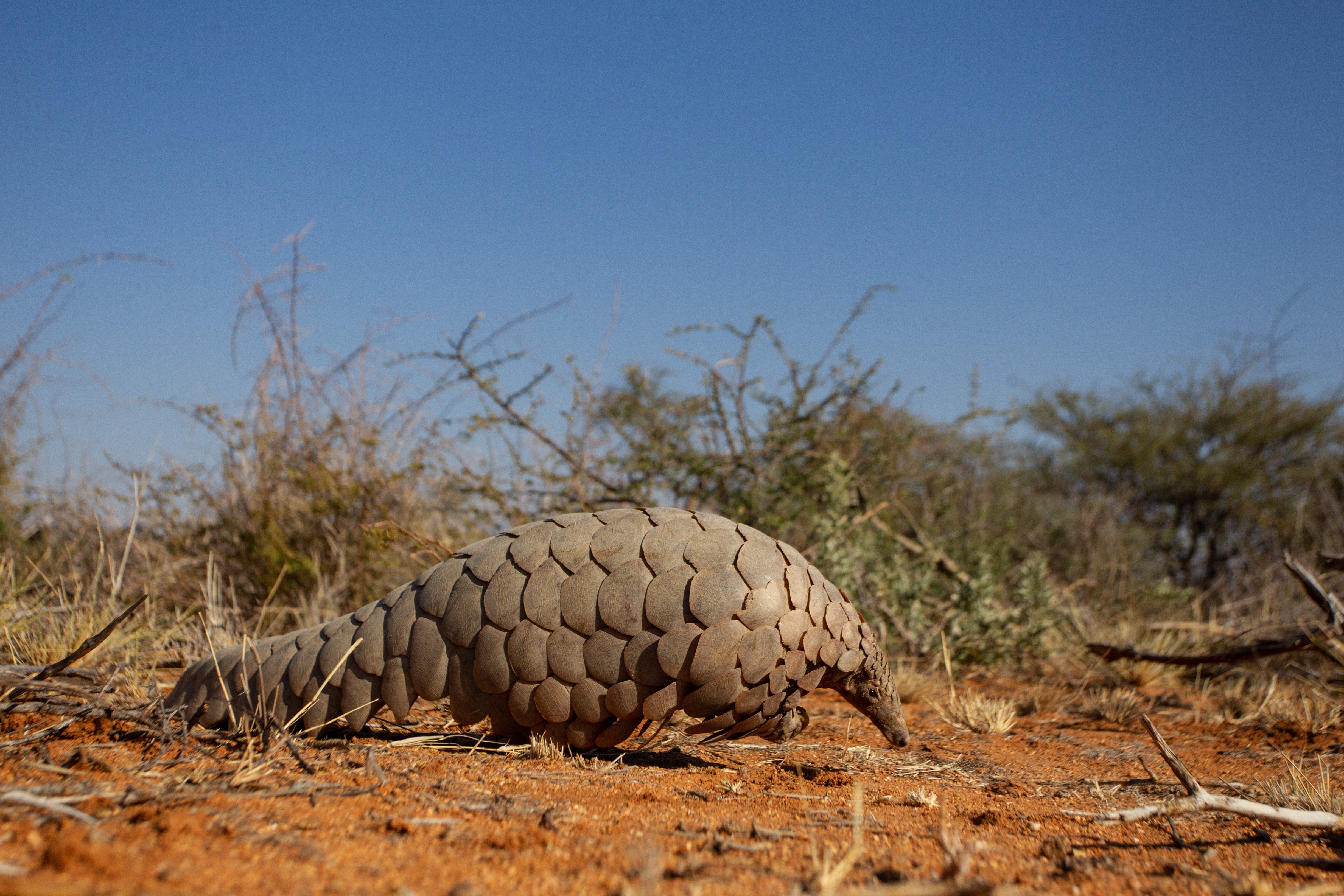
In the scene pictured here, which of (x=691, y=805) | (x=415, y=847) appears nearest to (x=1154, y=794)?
(x=691, y=805)

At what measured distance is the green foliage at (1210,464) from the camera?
1223 centimetres

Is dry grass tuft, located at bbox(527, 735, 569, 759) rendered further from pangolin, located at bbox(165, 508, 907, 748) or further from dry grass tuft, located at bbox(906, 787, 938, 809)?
dry grass tuft, located at bbox(906, 787, 938, 809)

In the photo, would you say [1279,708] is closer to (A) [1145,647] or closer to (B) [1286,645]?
(B) [1286,645]

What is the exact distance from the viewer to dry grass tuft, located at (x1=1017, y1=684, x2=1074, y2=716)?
15.6ft

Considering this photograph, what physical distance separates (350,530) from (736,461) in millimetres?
2844

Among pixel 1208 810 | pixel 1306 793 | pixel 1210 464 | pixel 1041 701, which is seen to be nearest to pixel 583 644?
pixel 1208 810

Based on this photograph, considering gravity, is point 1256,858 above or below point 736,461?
below

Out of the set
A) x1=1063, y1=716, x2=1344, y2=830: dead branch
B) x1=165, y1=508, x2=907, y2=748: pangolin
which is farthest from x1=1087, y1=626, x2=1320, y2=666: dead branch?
x1=165, y1=508, x2=907, y2=748: pangolin

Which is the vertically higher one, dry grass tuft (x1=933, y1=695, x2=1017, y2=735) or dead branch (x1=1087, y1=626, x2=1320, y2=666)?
dead branch (x1=1087, y1=626, x2=1320, y2=666)

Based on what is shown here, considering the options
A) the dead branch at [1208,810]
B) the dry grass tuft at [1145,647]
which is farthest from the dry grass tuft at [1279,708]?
the dead branch at [1208,810]

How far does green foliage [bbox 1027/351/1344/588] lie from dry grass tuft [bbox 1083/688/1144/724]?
7.85 meters

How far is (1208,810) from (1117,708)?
263cm

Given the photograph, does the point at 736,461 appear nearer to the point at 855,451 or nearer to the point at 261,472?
the point at 855,451

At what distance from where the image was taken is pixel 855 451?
7.03 metres
